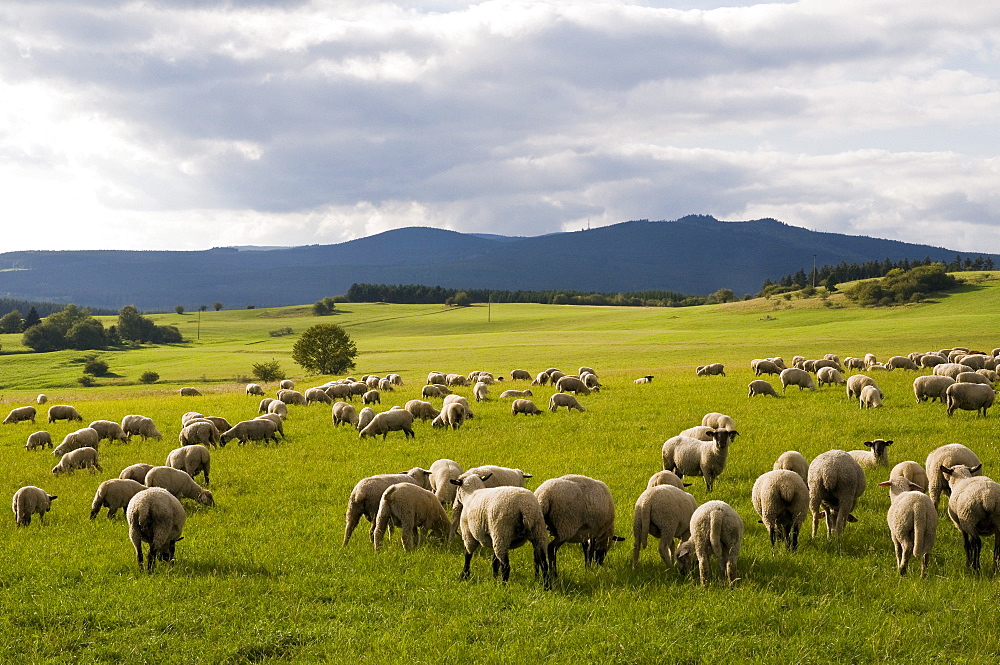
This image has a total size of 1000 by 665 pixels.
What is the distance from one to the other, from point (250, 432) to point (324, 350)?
1905 inches

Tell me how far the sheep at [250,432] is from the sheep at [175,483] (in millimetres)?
8326

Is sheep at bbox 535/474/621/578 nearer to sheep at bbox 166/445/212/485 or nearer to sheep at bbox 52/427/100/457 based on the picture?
sheep at bbox 166/445/212/485

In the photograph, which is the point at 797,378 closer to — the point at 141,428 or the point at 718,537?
the point at 718,537

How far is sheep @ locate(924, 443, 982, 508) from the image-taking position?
44.2ft

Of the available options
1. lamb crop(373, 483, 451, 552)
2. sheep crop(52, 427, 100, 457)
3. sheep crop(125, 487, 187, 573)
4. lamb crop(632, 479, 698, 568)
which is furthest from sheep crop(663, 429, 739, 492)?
sheep crop(52, 427, 100, 457)

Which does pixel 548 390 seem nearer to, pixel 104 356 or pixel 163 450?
pixel 163 450

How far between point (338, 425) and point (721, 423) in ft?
48.6

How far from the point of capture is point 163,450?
890 inches

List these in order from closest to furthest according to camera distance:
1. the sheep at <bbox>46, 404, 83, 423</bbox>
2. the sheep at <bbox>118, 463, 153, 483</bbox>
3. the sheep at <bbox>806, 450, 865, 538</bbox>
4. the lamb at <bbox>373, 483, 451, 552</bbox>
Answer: the lamb at <bbox>373, 483, 451, 552</bbox> < the sheep at <bbox>806, 450, 865, 538</bbox> < the sheep at <bbox>118, 463, 153, 483</bbox> < the sheep at <bbox>46, 404, 83, 423</bbox>

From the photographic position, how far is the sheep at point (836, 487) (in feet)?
40.3

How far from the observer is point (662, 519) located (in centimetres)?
1093

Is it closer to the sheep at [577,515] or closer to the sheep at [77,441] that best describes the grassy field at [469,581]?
the sheep at [577,515]

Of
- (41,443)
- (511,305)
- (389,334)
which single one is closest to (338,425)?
(41,443)

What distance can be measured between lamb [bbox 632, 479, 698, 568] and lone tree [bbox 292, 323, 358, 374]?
6237 centimetres
